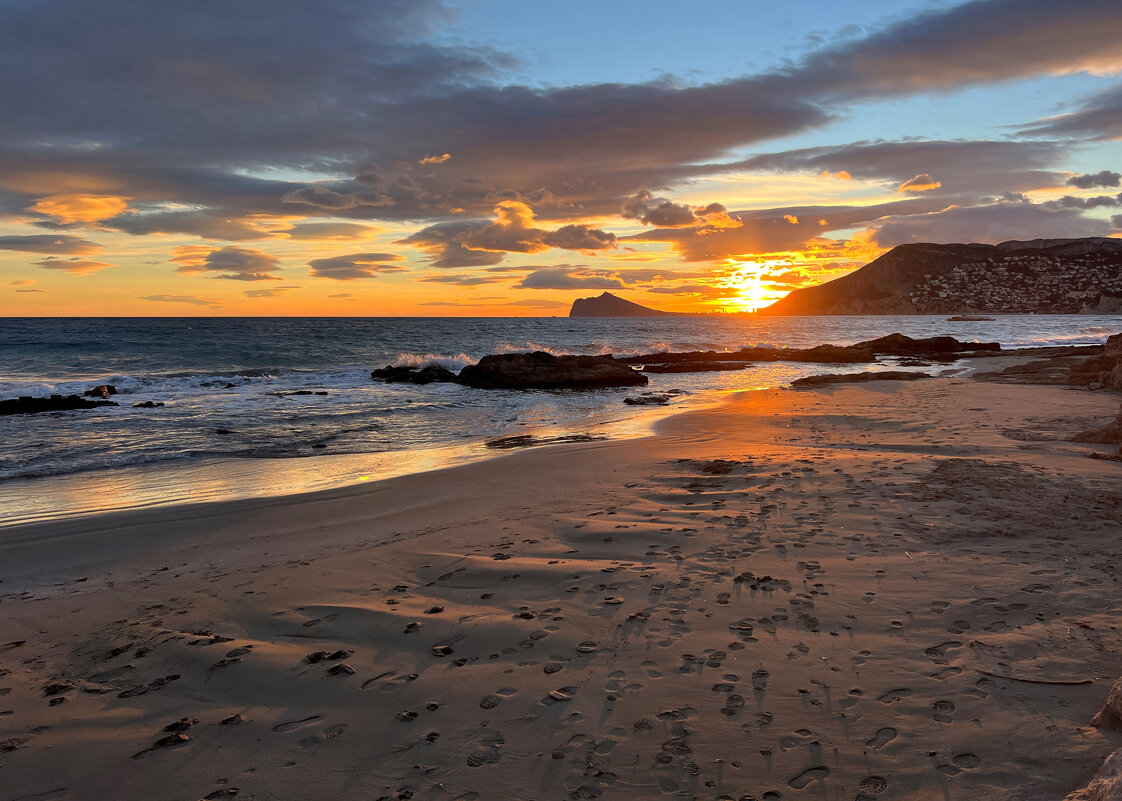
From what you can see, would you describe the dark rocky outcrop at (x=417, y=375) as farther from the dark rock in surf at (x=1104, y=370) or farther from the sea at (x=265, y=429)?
the dark rock in surf at (x=1104, y=370)

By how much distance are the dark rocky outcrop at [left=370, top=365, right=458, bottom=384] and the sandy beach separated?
18558 millimetres

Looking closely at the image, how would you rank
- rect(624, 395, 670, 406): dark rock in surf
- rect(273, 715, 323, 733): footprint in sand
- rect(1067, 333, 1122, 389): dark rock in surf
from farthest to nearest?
1. rect(624, 395, 670, 406): dark rock in surf
2. rect(1067, 333, 1122, 389): dark rock in surf
3. rect(273, 715, 323, 733): footprint in sand

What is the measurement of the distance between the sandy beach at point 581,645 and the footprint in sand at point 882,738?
13mm

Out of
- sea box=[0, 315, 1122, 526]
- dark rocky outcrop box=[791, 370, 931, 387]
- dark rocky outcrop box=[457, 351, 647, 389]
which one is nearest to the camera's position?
sea box=[0, 315, 1122, 526]

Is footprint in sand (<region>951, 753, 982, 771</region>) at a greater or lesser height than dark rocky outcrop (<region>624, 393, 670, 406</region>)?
lesser

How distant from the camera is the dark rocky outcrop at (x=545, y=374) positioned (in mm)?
23594

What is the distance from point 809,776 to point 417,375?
82.4 feet

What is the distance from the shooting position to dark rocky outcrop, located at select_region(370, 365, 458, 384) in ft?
84.6

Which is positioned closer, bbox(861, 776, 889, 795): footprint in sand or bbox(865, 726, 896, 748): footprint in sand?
bbox(861, 776, 889, 795): footprint in sand

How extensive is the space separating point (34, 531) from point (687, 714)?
7.39 m

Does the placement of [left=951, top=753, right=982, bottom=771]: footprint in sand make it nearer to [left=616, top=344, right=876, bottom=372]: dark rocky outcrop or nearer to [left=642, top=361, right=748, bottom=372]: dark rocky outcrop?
[left=642, top=361, right=748, bottom=372]: dark rocky outcrop

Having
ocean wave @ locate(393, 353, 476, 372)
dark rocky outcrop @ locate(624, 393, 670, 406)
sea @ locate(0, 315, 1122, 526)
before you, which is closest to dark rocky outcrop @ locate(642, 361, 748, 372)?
sea @ locate(0, 315, 1122, 526)

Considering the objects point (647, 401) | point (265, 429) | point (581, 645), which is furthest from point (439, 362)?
point (581, 645)

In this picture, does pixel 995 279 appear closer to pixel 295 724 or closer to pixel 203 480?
pixel 203 480
